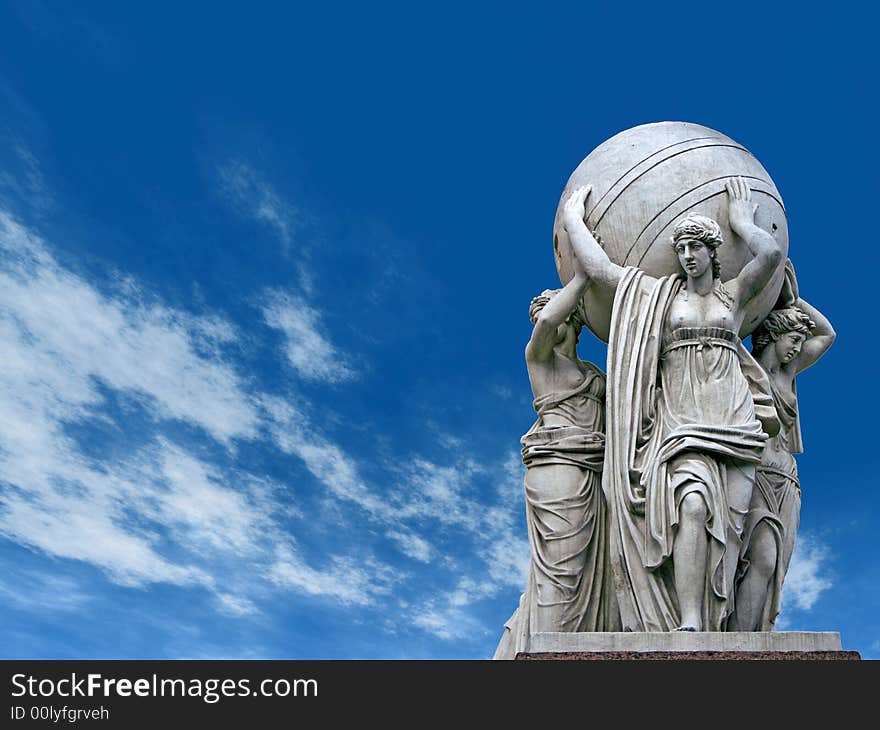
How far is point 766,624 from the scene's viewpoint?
34.1 ft

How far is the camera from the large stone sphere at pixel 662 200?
1084cm

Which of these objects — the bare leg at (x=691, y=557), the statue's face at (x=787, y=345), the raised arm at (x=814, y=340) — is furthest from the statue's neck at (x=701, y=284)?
the bare leg at (x=691, y=557)

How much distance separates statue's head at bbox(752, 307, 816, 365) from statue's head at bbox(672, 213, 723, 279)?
3.99 ft

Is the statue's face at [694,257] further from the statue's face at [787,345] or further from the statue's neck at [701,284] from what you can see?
the statue's face at [787,345]

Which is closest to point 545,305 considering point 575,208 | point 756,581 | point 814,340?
point 575,208

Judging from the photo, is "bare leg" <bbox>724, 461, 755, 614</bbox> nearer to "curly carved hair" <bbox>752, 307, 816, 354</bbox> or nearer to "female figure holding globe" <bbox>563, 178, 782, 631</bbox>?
"female figure holding globe" <bbox>563, 178, 782, 631</bbox>

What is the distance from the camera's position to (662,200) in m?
10.9

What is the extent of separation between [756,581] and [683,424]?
1.74 m

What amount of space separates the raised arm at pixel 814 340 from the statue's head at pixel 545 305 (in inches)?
88.5
